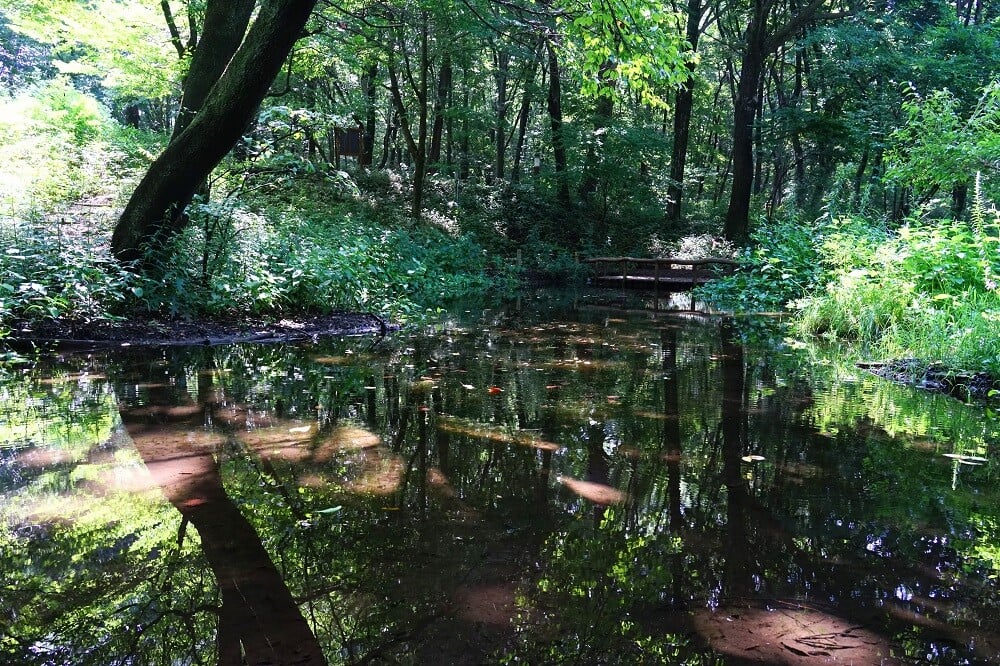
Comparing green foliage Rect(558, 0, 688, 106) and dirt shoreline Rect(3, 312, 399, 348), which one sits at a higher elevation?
green foliage Rect(558, 0, 688, 106)

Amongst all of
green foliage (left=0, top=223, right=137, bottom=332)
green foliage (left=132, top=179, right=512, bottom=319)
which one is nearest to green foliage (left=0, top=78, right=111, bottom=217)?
green foliage (left=0, top=223, right=137, bottom=332)

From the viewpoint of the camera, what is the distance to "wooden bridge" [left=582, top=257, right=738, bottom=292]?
17.3 metres

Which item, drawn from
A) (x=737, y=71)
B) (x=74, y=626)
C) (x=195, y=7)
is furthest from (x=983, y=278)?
(x=737, y=71)

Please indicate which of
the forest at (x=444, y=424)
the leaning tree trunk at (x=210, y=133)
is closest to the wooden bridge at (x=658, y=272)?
the forest at (x=444, y=424)

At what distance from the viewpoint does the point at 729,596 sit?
212 cm

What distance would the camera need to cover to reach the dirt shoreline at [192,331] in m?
6.36

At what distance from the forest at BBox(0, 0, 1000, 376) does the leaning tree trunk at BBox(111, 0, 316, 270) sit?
0.03 metres

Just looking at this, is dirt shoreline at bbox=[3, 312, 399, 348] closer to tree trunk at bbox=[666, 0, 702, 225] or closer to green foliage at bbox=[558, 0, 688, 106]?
green foliage at bbox=[558, 0, 688, 106]

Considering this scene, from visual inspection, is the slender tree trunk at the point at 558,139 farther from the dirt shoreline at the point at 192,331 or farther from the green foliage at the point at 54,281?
the green foliage at the point at 54,281

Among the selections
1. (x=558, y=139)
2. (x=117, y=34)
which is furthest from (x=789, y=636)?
(x=558, y=139)

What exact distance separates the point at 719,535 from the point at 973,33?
2135 cm

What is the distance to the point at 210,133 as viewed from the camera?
22.6 feet

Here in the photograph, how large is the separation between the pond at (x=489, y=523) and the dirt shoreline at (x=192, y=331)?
1418mm

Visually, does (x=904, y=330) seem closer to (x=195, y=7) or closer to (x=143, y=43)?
(x=195, y=7)
